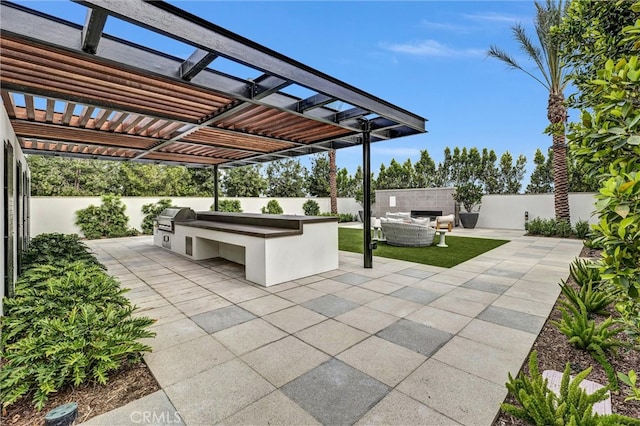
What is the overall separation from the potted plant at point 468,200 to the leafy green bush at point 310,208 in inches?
294

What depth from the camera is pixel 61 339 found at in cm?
209

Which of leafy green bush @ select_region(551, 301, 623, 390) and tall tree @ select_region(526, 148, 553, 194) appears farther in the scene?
tall tree @ select_region(526, 148, 553, 194)

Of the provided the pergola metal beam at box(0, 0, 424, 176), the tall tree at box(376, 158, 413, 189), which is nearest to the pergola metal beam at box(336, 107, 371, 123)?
the pergola metal beam at box(0, 0, 424, 176)

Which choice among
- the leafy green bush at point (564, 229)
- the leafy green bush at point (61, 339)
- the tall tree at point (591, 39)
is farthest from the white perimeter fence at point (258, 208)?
the leafy green bush at point (61, 339)

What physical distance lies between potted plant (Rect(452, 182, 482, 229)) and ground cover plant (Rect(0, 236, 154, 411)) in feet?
44.7

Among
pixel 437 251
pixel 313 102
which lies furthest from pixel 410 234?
pixel 313 102

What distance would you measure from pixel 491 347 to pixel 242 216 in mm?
5198

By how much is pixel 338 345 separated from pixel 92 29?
3.36m

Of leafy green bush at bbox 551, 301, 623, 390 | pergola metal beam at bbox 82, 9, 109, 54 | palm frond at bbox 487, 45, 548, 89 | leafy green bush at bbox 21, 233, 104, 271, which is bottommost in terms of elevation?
leafy green bush at bbox 551, 301, 623, 390

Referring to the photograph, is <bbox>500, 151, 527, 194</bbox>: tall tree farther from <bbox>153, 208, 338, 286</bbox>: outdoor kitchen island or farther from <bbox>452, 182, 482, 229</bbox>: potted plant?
<bbox>153, 208, 338, 286</bbox>: outdoor kitchen island

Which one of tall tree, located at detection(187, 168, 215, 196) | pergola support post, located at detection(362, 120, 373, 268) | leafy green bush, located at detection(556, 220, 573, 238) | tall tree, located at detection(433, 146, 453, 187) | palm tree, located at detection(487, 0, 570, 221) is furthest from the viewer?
tall tree, located at detection(187, 168, 215, 196)

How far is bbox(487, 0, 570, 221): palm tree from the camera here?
915 centimetres

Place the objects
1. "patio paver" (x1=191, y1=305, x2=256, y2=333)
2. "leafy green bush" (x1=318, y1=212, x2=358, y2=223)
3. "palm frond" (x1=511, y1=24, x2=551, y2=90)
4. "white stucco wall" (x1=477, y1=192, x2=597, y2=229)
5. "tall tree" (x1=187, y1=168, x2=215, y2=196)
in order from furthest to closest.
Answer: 1. "tall tree" (x1=187, y1=168, x2=215, y2=196)
2. "leafy green bush" (x1=318, y1=212, x2=358, y2=223)
3. "white stucco wall" (x1=477, y1=192, x2=597, y2=229)
4. "palm frond" (x1=511, y1=24, x2=551, y2=90)
5. "patio paver" (x1=191, y1=305, x2=256, y2=333)

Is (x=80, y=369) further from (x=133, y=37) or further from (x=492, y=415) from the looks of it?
(x=133, y=37)
